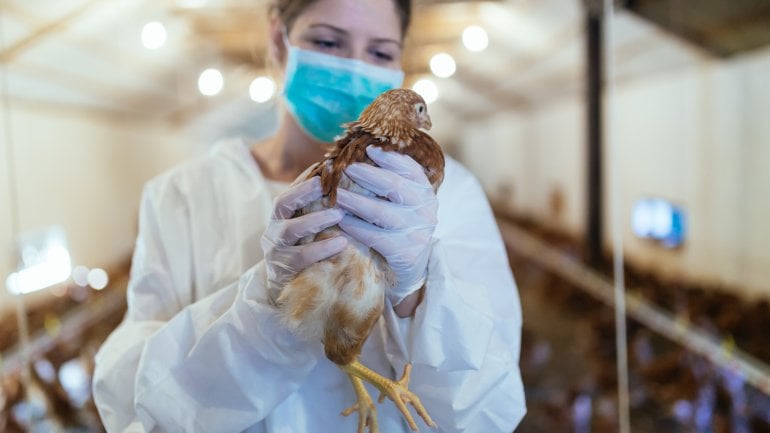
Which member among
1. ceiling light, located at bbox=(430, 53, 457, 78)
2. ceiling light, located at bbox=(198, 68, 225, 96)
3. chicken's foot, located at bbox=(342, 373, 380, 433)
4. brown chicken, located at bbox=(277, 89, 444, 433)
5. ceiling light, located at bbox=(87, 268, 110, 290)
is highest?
ceiling light, located at bbox=(198, 68, 225, 96)

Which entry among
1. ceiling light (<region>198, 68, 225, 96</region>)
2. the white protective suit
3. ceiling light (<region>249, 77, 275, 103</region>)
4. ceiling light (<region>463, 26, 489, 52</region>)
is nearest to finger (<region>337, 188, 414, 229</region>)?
the white protective suit

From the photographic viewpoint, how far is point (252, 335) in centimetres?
95

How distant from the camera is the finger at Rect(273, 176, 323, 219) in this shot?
0.84 metres

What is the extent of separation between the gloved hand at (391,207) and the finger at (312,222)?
17 millimetres

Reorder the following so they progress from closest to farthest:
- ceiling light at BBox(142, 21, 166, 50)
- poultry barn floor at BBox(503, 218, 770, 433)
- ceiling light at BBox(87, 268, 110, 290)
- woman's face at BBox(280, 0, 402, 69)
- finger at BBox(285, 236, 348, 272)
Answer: finger at BBox(285, 236, 348, 272), woman's face at BBox(280, 0, 402, 69), ceiling light at BBox(142, 21, 166, 50), ceiling light at BBox(87, 268, 110, 290), poultry barn floor at BBox(503, 218, 770, 433)

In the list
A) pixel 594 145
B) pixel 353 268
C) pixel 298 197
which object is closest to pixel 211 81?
pixel 298 197

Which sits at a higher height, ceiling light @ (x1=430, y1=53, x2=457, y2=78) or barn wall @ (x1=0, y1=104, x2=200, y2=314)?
ceiling light @ (x1=430, y1=53, x2=457, y2=78)

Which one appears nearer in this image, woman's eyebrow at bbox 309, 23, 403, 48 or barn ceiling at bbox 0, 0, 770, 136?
woman's eyebrow at bbox 309, 23, 403, 48

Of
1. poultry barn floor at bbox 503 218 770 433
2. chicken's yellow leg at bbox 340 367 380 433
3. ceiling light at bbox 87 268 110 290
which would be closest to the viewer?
chicken's yellow leg at bbox 340 367 380 433

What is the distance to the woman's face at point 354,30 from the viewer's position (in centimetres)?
105

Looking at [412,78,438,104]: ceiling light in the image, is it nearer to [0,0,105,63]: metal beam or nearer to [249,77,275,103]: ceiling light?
[249,77,275,103]: ceiling light

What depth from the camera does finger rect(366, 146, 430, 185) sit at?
0.82 metres

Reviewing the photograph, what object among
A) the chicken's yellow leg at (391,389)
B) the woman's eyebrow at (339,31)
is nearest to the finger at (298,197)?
the chicken's yellow leg at (391,389)

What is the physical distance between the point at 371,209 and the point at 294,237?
131mm
